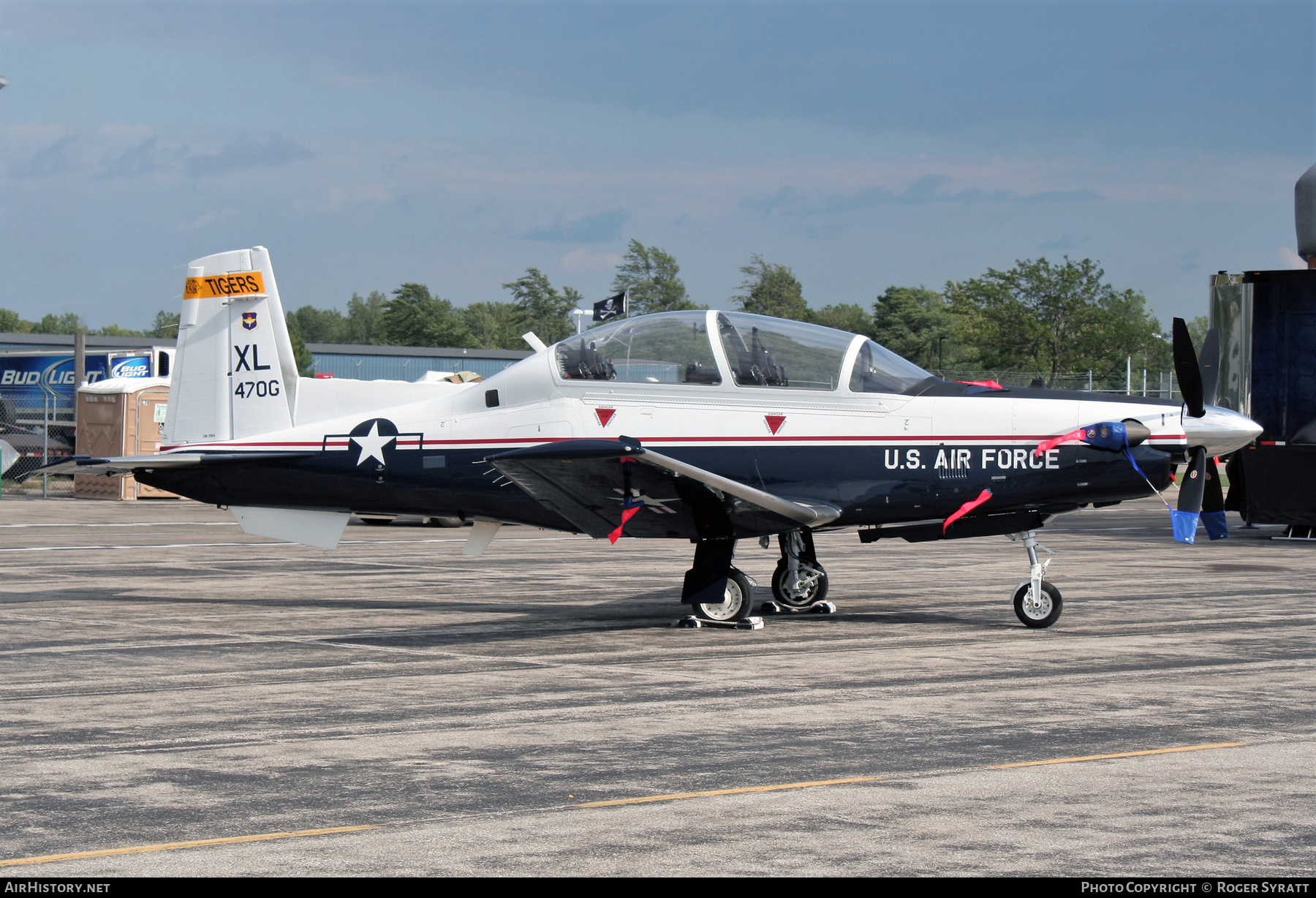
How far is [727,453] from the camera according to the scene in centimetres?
1061

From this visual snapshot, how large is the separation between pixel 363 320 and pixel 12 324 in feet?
164

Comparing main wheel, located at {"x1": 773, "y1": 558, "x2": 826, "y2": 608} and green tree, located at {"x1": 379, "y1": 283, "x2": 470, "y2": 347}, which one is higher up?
green tree, located at {"x1": 379, "y1": 283, "x2": 470, "y2": 347}

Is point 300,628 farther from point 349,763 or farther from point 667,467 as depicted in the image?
point 349,763

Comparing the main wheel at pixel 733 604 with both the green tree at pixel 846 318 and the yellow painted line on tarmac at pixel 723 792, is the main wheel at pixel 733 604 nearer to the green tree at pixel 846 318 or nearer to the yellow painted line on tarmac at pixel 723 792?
the yellow painted line on tarmac at pixel 723 792

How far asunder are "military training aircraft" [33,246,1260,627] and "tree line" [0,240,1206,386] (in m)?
6.74

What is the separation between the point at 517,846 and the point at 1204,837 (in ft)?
8.61

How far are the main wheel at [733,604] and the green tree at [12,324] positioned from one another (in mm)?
157535

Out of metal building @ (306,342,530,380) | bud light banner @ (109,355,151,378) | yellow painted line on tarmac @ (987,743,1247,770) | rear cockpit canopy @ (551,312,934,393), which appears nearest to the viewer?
yellow painted line on tarmac @ (987,743,1247,770)

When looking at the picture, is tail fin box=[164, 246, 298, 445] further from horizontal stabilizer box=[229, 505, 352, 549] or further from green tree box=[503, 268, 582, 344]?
green tree box=[503, 268, 582, 344]

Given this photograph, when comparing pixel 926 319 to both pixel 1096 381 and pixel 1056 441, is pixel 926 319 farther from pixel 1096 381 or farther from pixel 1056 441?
pixel 1056 441

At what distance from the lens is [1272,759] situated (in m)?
6.15

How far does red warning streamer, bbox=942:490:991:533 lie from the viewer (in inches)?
406

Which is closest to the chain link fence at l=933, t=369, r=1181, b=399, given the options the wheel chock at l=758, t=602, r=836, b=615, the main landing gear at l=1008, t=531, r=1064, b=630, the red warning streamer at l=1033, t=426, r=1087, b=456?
the wheel chock at l=758, t=602, r=836, b=615

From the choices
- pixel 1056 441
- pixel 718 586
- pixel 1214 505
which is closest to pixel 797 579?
pixel 718 586
